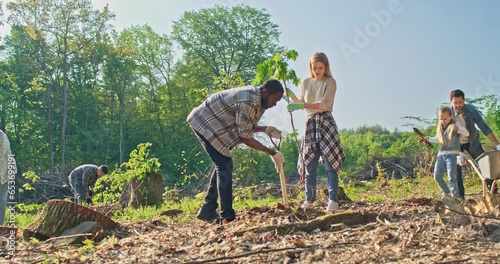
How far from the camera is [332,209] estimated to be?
4.89 metres

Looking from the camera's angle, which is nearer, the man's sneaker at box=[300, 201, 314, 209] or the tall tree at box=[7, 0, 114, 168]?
the man's sneaker at box=[300, 201, 314, 209]

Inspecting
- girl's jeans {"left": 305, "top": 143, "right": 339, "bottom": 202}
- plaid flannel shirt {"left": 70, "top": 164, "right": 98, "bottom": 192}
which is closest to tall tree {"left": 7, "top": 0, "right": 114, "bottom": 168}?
plaid flannel shirt {"left": 70, "top": 164, "right": 98, "bottom": 192}

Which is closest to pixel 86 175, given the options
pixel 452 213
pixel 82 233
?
pixel 82 233

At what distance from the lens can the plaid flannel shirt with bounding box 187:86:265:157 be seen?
418cm

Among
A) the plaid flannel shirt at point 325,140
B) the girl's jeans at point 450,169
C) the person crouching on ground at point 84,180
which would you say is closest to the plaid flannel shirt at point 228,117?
the plaid flannel shirt at point 325,140

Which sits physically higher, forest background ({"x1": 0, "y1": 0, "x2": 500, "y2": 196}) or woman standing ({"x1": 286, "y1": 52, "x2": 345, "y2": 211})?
forest background ({"x1": 0, "y1": 0, "x2": 500, "y2": 196})

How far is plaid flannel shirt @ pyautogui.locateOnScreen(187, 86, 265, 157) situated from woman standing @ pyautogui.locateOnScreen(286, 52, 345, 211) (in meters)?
0.73

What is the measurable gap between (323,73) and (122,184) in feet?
16.6

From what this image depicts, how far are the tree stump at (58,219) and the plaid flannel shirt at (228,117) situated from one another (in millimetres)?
1661

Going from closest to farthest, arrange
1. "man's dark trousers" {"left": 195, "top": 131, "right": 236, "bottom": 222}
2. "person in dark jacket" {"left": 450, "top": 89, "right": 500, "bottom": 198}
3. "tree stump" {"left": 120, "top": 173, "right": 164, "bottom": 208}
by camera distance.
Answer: "man's dark trousers" {"left": 195, "top": 131, "right": 236, "bottom": 222}
"person in dark jacket" {"left": 450, "top": 89, "right": 500, "bottom": 198}
"tree stump" {"left": 120, "top": 173, "right": 164, "bottom": 208}

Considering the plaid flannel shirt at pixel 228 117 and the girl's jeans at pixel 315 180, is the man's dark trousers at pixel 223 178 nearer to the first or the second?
the plaid flannel shirt at pixel 228 117

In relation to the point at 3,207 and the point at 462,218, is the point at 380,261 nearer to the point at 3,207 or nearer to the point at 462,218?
the point at 462,218

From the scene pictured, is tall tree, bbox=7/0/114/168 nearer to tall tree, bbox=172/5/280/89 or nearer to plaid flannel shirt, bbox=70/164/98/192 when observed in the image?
tall tree, bbox=172/5/280/89

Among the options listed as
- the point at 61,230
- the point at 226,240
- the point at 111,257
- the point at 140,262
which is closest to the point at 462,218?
the point at 226,240
